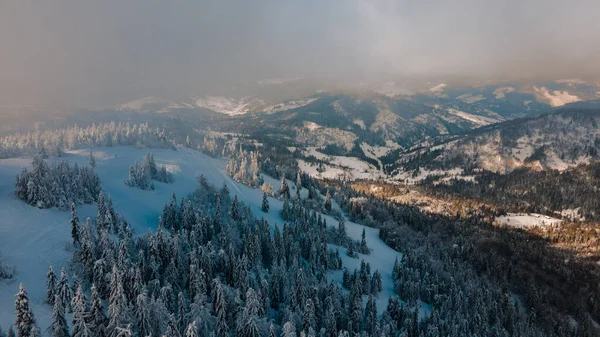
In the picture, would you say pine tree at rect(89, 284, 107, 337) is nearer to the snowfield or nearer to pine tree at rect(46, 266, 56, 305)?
the snowfield

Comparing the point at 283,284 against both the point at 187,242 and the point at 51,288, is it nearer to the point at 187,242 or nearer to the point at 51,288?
the point at 187,242

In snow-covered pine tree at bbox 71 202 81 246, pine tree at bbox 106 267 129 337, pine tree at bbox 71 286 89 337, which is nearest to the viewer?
pine tree at bbox 71 286 89 337

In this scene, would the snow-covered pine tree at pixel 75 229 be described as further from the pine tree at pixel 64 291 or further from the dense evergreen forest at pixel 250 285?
the pine tree at pixel 64 291

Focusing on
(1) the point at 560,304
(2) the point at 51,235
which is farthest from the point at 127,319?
(1) the point at 560,304

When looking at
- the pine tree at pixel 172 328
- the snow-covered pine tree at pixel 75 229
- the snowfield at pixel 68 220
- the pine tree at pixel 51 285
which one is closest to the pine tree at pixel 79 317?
the snowfield at pixel 68 220

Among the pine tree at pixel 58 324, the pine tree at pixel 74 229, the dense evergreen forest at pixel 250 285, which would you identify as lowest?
the dense evergreen forest at pixel 250 285

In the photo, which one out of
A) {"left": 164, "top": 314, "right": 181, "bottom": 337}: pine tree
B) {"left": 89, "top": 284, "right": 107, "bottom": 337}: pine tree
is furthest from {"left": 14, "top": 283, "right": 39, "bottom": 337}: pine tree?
{"left": 164, "top": 314, "right": 181, "bottom": 337}: pine tree

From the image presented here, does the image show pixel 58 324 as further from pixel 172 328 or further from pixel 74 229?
Answer: pixel 74 229

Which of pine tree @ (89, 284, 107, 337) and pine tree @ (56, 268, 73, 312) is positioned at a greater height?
pine tree @ (56, 268, 73, 312)
